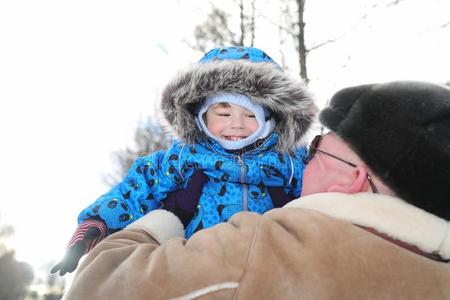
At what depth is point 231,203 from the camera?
7.76ft

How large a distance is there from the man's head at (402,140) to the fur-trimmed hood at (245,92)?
1.27 m

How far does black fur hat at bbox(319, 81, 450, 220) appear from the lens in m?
1.19

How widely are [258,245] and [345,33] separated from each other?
590cm

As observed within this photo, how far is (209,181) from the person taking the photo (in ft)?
8.09

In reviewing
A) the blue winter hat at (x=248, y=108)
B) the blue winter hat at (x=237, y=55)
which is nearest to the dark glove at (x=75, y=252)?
the blue winter hat at (x=248, y=108)

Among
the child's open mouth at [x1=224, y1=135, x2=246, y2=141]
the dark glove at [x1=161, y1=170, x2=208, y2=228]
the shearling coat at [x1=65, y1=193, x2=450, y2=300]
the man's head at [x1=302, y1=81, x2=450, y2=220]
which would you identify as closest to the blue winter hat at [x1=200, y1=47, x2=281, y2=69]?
the child's open mouth at [x1=224, y1=135, x2=246, y2=141]

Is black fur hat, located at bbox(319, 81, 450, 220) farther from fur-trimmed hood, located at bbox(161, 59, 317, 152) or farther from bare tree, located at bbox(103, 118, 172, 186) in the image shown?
bare tree, located at bbox(103, 118, 172, 186)

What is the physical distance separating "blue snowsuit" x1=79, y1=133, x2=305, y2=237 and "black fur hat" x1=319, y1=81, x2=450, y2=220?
1150 mm

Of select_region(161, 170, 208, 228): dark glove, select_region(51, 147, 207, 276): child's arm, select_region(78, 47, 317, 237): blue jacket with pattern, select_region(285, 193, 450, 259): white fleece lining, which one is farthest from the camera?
select_region(78, 47, 317, 237): blue jacket with pattern

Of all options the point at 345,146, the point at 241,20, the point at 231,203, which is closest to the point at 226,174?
the point at 231,203

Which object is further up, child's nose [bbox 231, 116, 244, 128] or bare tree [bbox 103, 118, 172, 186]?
child's nose [bbox 231, 116, 244, 128]

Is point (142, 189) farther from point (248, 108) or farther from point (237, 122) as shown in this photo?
point (248, 108)

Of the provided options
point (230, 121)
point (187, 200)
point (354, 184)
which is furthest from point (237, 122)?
point (354, 184)

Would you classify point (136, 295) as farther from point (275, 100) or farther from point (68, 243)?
point (275, 100)
